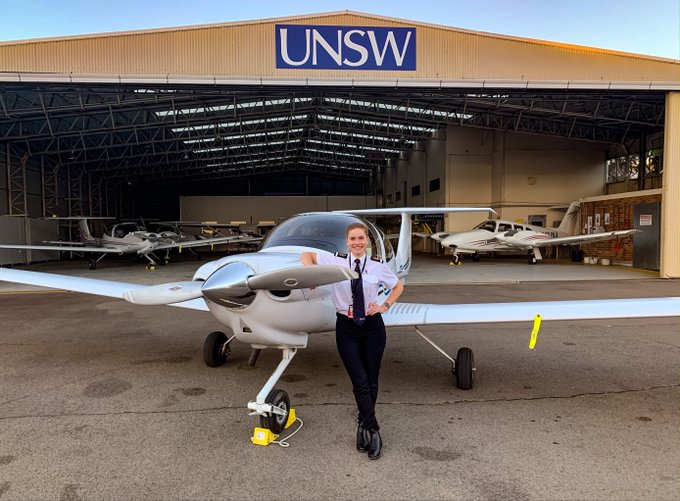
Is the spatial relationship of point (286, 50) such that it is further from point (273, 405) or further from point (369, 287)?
point (273, 405)

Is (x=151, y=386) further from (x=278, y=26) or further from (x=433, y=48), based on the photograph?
(x=433, y=48)

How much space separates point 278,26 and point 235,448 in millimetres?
11313

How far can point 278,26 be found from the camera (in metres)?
11.8

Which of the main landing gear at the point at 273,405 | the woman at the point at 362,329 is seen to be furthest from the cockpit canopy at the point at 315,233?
the woman at the point at 362,329

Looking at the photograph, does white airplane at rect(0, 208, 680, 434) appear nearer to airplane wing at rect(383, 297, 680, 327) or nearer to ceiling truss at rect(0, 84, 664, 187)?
airplane wing at rect(383, 297, 680, 327)

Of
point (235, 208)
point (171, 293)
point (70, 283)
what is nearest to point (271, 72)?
point (70, 283)

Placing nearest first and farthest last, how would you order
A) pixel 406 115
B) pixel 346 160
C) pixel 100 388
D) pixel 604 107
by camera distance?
pixel 100 388 → pixel 604 107 → pixel 406 115 → pixel 346 160

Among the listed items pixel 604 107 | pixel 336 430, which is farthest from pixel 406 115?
pixel 336 430

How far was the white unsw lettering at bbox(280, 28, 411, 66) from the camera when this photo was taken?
39.1 ft

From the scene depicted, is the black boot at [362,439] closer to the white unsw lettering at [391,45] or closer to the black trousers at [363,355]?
the black trousers at [363,355]

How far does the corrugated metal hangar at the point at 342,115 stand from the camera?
38.2ft

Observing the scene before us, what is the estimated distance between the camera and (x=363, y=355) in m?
3.10

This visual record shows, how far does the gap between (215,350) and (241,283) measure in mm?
2420

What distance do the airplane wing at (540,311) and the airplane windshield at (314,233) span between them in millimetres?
799
